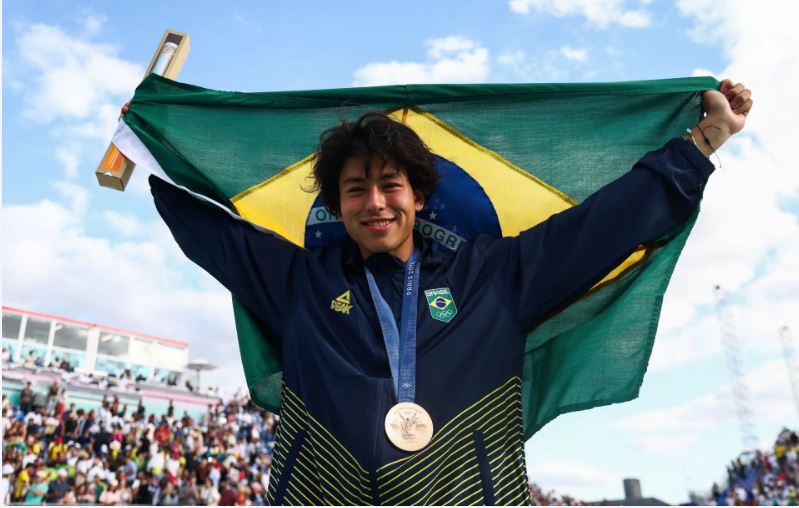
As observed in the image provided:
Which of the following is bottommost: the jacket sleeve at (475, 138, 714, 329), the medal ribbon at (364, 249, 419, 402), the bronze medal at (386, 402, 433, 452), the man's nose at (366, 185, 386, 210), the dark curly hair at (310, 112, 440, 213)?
the bronze medal at (386, 402, 433, 452)

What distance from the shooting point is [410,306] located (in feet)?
9.34

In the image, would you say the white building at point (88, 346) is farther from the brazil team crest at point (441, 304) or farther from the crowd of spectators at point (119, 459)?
the brazil team crest at point (441, 304)

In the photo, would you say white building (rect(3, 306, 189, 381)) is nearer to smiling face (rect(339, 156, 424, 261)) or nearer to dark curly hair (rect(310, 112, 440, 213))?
dark curly hair (rect(310, 112, 440, 213))

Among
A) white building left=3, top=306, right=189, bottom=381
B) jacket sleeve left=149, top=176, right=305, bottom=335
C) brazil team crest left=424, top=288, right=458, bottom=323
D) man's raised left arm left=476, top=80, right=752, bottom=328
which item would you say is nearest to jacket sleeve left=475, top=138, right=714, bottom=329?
man's raised left arm left=476, top=80, right=752, bottom=328

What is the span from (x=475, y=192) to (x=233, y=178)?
1.36 metres

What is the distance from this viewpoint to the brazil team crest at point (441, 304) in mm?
2842

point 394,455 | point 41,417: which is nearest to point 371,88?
point 394,455

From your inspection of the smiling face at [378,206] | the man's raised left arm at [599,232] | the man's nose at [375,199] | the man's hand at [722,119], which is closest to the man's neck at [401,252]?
the smiling face at [378,206]

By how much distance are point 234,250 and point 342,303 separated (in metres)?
0.72

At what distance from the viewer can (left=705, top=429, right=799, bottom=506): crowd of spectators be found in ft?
86.0

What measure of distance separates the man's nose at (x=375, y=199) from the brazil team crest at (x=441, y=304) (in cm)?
43

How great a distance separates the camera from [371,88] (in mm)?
3762

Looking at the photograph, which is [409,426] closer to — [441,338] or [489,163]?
[441,338]

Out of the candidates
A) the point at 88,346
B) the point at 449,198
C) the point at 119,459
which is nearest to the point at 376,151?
the point at 449,198
